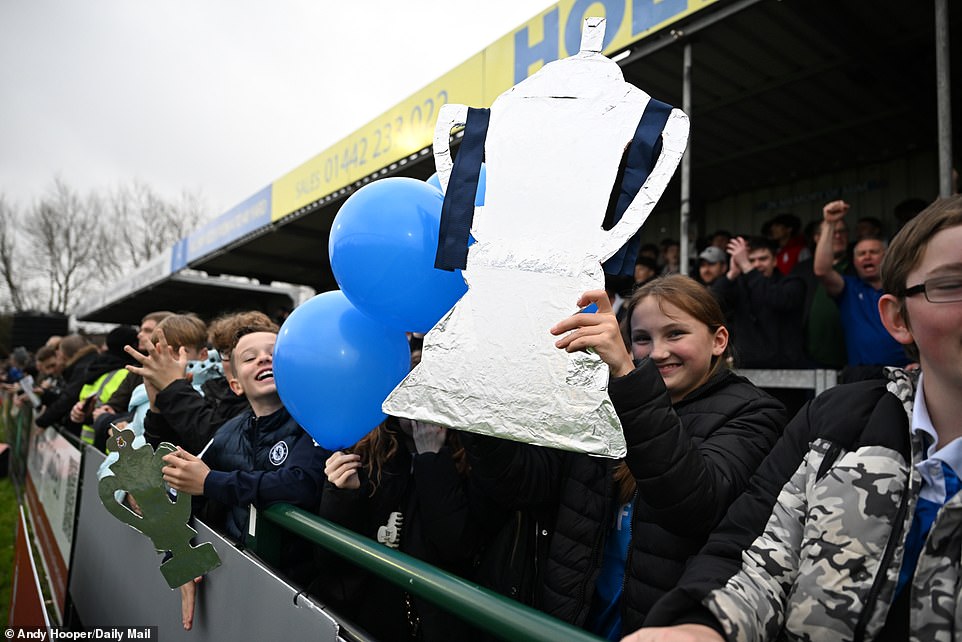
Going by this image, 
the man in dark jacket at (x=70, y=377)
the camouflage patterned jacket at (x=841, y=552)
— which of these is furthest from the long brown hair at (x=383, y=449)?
the man in dark jacket at (x=70, y=377)

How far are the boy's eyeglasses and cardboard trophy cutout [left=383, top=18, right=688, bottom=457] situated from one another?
450 mm

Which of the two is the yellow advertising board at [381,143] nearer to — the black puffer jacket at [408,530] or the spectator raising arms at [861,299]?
the spectator raising arms at [861,299]

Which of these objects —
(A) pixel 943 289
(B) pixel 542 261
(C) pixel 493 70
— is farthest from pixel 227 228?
(A) pixel 943 289

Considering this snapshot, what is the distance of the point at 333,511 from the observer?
174 cm

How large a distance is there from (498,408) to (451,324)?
19cm

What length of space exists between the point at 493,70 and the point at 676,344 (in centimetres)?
295

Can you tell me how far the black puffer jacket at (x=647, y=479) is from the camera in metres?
1.10

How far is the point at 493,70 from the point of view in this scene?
3.92m

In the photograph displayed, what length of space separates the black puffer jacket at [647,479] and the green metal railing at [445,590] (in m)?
0.32

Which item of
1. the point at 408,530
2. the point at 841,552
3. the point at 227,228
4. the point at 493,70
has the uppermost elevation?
the point at 227,228

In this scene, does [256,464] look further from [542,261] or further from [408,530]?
[542,261]

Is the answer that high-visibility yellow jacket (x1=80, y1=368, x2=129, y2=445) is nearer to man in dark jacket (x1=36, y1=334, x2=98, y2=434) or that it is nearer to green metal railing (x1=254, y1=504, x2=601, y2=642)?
man in dark jacket (x1=36, y1=334, x2=98, y2=434)

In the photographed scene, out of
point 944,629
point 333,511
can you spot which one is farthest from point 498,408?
point 333,511

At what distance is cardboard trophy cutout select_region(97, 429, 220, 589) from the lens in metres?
1.80
